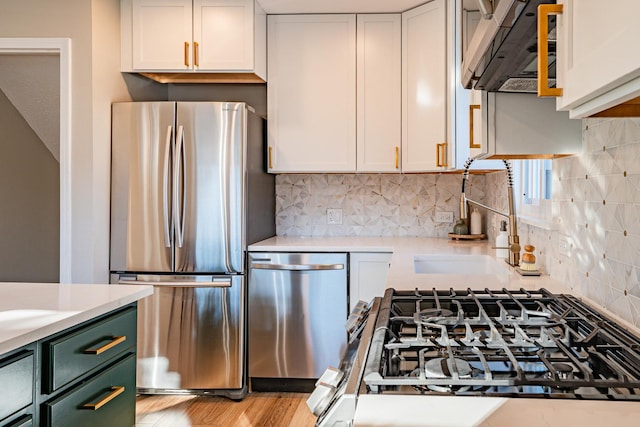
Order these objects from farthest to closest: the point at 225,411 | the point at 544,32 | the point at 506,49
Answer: the point at 225,411
the point at 506,49
the point at 544,32

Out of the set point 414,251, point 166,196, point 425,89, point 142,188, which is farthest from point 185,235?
point 425,89

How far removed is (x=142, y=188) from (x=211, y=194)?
411 millimetres

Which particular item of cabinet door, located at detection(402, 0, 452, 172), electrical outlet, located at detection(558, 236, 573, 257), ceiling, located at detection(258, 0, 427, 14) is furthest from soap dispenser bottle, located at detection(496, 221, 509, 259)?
ceiling, located at detection(258, 0, 427, 14)

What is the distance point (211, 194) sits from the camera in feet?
10.6

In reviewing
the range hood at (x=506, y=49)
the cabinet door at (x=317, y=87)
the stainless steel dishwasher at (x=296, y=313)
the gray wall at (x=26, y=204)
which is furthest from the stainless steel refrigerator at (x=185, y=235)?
the range hood at (x=506, y=49)

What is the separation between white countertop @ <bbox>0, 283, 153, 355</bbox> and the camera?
4.49 ft

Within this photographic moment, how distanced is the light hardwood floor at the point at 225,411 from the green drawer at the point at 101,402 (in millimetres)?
1125

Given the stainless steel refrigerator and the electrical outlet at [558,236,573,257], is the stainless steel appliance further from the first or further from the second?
the stainless steel refrigerator

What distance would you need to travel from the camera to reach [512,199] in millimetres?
2508

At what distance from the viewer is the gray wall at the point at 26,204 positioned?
3.94 meters

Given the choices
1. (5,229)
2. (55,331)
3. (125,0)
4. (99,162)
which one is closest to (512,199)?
(55,331)

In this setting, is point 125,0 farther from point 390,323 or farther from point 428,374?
point 428,374

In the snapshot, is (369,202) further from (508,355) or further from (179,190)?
(508,355)

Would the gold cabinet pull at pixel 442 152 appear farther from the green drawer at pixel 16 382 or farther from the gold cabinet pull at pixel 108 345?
the green drawer at pixel 16 382
